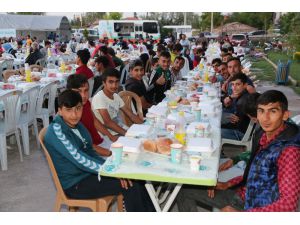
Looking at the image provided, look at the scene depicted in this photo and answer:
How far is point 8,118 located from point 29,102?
1.77 ft

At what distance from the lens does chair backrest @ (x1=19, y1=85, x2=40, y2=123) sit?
15.3 ft

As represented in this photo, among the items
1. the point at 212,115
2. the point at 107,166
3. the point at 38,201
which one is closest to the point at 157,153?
the point at 107,166

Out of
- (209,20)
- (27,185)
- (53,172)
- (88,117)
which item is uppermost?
(209,20)

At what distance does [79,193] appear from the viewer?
2.51m

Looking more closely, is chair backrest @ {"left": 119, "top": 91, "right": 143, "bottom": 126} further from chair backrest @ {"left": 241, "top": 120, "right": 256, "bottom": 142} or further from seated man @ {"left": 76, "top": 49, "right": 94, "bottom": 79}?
seated man @ {"left": 76, "top": 49, "right": 94, "bottom": 79}

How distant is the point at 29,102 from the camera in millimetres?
4699

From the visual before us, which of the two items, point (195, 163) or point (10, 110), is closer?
point (195, 163)

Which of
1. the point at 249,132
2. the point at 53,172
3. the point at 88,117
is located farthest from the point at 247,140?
the point at 53,172

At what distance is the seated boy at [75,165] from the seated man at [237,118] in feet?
6.13

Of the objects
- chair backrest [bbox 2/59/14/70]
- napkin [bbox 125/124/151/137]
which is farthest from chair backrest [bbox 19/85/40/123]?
chair backrest [bbox 2/59/14/70]

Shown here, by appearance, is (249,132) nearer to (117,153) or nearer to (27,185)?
(117,153)

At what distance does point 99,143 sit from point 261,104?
1697 millimetres

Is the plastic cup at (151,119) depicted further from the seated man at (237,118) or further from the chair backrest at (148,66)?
the chair backrest at (148,66)

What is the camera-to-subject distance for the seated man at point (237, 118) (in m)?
4.06
